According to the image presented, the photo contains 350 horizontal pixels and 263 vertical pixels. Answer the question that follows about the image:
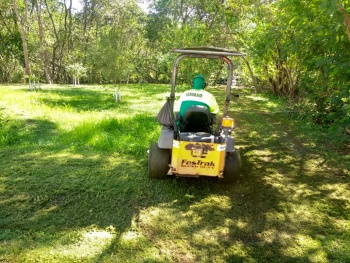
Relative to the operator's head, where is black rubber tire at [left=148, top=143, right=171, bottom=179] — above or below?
below

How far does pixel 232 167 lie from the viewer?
4.12 meters

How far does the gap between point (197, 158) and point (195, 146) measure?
17 cm

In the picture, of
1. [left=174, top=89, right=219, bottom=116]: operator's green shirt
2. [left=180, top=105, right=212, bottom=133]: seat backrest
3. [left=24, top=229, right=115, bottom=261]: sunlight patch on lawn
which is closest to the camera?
[left=24, top=229, right=115, bottom=261]: sunlight patch on lawn

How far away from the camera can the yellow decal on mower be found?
3770mm

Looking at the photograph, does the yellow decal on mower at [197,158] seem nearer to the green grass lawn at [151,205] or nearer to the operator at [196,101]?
the green grass lawn at [151,205]

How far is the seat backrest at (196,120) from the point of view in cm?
406

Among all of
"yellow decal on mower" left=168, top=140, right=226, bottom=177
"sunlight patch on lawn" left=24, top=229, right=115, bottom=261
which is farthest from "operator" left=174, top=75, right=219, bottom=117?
"sunlight patch on lawn" left=24, top=229, right=115, bottom=261

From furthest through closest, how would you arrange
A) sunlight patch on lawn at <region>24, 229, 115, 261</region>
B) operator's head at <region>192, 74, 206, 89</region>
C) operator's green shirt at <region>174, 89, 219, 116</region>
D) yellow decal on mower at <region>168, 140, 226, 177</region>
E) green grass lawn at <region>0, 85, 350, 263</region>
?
1. operator's head at <region>192, 74, 206, 89</region>
2. operator's green shirt at <region>174, 89, 219, 116</region>
3. yellow decal on mower at <region>168, 140, 226, 177</region>
4. green grass lawn at <region>0, 85, 350, 263</region>
5. sunlight patch on lawn at <region>24, 229, 115, 261</region>

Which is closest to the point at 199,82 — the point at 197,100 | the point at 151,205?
the point at 197,100

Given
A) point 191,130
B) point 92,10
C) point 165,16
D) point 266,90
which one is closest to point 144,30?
point 165,16

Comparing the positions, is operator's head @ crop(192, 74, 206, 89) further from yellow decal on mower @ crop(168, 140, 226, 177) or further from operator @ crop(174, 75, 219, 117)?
yellow decal on mower @ crop(168, 140, 226, 177)

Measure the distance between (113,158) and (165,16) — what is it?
29.0 meters

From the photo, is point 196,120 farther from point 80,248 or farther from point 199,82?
point 80,248

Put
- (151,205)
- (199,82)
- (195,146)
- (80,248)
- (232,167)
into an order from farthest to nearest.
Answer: (199,82) → (232,167) → (195,146) → (151,205) → (80,248)
